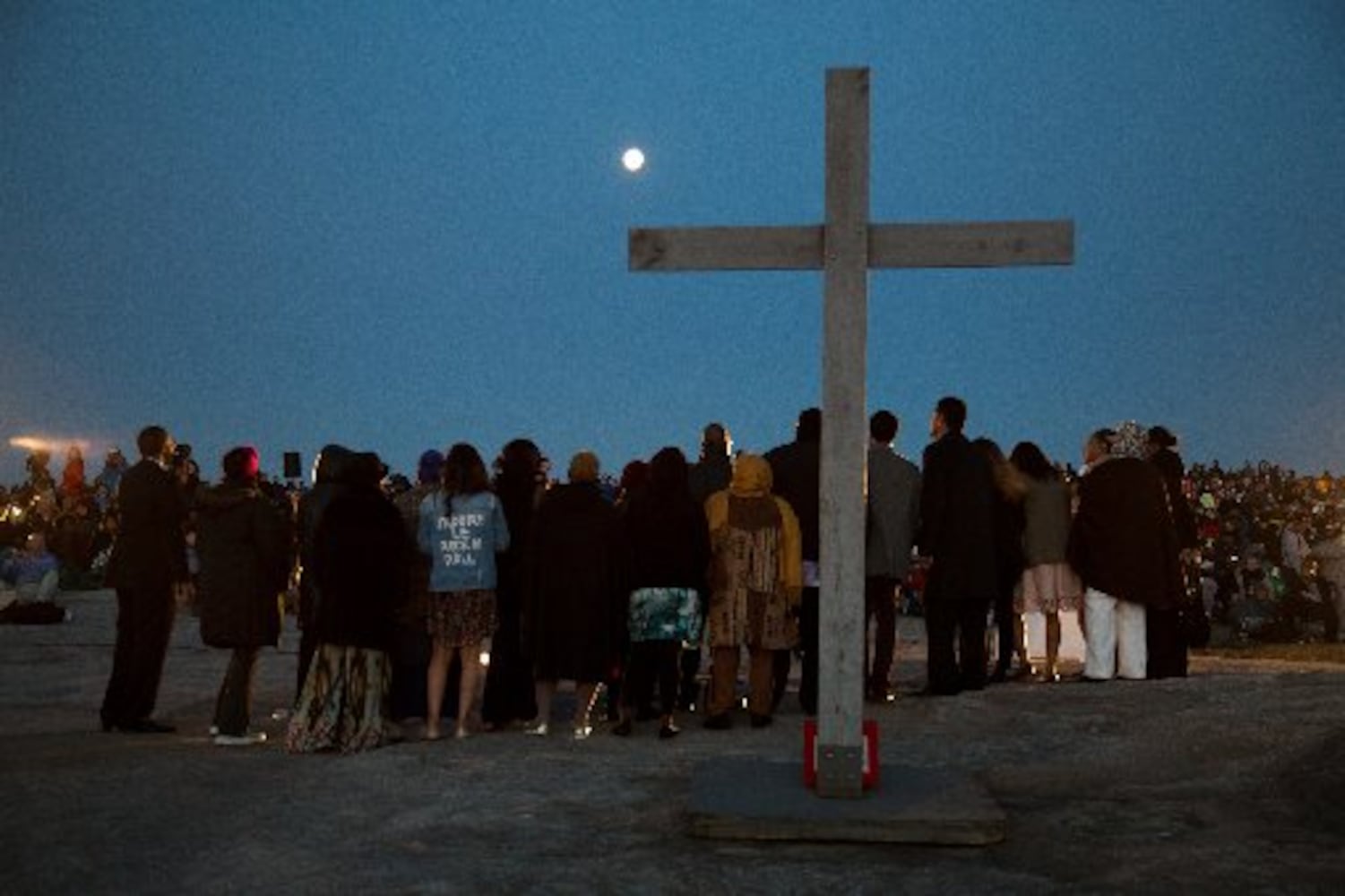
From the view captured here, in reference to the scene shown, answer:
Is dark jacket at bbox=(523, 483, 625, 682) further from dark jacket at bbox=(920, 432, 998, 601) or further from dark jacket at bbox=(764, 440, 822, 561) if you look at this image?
dark jacket at bbox=(920, 432, 998, 601)

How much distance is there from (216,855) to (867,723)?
2.80m

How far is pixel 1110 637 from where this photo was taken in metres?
10.6

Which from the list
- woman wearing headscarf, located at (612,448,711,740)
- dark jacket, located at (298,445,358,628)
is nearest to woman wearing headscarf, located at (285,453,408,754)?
dark jacket, located at (298,445,358,628)

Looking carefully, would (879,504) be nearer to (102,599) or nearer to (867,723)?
(867,723)

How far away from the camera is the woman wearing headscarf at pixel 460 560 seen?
857 centimetres

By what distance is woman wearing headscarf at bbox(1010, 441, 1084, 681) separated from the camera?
10.8 metres

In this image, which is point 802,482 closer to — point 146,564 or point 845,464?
point 845,464

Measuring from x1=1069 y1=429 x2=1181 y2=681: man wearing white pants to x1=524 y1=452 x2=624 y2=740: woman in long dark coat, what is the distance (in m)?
4.03

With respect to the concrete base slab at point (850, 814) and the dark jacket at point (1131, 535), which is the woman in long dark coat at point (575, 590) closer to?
the concrete base slab at point (850, 814)

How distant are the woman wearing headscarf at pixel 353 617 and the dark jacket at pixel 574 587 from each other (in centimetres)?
87

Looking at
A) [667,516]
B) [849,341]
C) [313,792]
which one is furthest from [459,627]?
[849,341]

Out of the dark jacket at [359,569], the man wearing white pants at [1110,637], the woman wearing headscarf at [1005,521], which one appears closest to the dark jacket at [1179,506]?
the man wearing white pants at [1110,637]

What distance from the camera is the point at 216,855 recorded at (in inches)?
209

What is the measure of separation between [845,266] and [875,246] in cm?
19
